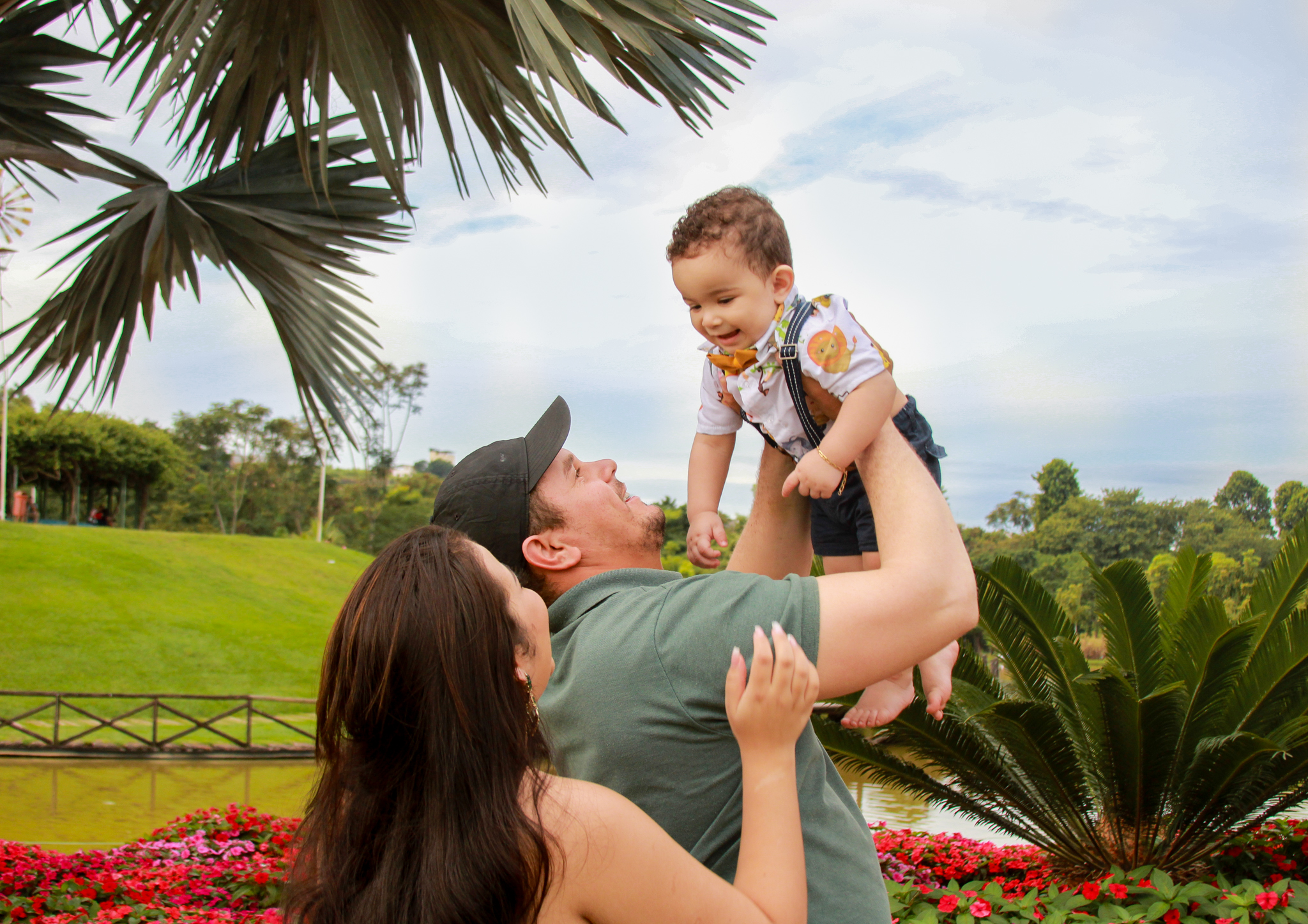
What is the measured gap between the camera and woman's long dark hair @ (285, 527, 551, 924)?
110 centimetres

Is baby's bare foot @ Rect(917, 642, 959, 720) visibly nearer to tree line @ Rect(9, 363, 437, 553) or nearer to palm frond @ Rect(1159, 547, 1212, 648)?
palm frond @ Rect(1159, 547, 1212, 648)

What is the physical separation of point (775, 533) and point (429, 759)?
3.31 feet

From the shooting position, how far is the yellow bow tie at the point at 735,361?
1948mm

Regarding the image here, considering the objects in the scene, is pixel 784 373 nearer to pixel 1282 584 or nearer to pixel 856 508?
pixel 856 508

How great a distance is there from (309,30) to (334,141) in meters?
1.64

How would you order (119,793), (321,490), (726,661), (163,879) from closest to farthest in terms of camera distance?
(726,661), (163,879), (119,793), (321,490)

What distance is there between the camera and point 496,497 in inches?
65.9

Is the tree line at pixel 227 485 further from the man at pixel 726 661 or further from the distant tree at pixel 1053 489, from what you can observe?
the man at pixel 726 661

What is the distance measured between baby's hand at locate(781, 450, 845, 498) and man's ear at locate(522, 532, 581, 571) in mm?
414

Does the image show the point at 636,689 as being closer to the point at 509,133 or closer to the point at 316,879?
the point at 316,879

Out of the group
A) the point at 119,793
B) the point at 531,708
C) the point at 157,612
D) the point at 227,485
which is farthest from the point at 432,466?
the point at 531,708

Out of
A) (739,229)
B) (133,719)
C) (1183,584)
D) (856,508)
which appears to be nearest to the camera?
(739,229)

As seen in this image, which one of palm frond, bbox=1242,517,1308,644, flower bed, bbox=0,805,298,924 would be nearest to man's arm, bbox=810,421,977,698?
flower bed, bbox=0,805,298,924

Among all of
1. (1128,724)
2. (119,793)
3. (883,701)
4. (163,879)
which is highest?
(883,701)
